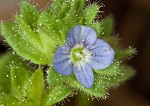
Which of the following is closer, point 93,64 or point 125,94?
point 93,64

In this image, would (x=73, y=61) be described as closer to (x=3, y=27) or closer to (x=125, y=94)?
(x=3, y=27)

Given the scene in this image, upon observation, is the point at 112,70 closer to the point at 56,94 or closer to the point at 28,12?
the point at 56,94

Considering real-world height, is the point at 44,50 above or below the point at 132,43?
above

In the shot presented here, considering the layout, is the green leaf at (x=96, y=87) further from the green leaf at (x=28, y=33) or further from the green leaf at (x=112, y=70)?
the green leaf at (x=28, y=33)

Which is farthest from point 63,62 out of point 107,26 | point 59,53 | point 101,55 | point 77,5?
point 107,26

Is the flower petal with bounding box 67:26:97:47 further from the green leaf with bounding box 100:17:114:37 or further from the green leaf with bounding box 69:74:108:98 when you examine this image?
the green leaf with bounding box 100:17:114:37

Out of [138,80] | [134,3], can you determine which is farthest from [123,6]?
[138,80]

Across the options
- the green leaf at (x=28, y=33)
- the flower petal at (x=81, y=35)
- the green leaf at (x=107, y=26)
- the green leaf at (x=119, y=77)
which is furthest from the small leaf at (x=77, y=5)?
the green leaf at (x=107, y=26)
